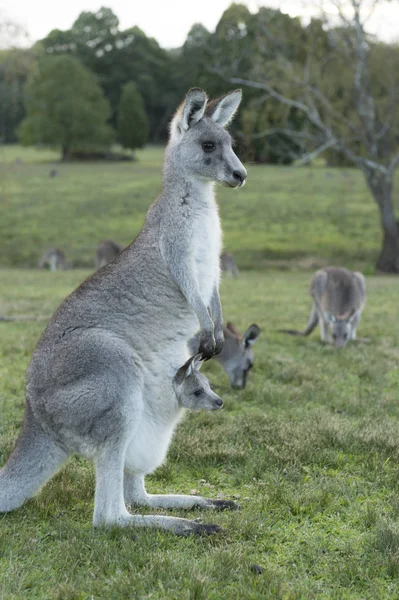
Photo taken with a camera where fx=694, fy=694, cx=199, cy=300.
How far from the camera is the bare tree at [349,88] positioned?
2069 centimetres

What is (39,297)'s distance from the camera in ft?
44.0

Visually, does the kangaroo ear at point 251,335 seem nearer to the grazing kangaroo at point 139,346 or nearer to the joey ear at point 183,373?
the grazing kangaroo at point 139,346

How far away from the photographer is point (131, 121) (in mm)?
53812

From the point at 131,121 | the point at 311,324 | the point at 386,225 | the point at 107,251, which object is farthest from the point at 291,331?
the point at 131,121

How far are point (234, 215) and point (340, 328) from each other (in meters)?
20.9

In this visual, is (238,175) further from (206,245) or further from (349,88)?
(349,88)

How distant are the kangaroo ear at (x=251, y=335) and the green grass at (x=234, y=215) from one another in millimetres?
15573

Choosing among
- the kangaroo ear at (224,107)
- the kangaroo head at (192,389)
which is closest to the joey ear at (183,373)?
the kangaroo head at (192,389)

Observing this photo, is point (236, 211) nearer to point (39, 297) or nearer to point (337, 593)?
point (39, 297)

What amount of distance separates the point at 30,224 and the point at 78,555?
26196mm

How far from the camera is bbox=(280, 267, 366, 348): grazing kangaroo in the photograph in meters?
8.80

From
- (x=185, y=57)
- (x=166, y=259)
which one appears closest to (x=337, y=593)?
(x=166, y=259)

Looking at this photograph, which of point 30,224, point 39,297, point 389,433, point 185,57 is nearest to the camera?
Answer: point 389,433

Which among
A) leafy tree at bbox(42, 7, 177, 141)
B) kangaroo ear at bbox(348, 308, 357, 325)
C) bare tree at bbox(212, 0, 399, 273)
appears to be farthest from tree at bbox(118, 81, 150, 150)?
kangaroo ear at bbox(348, 308, 357, 325)
